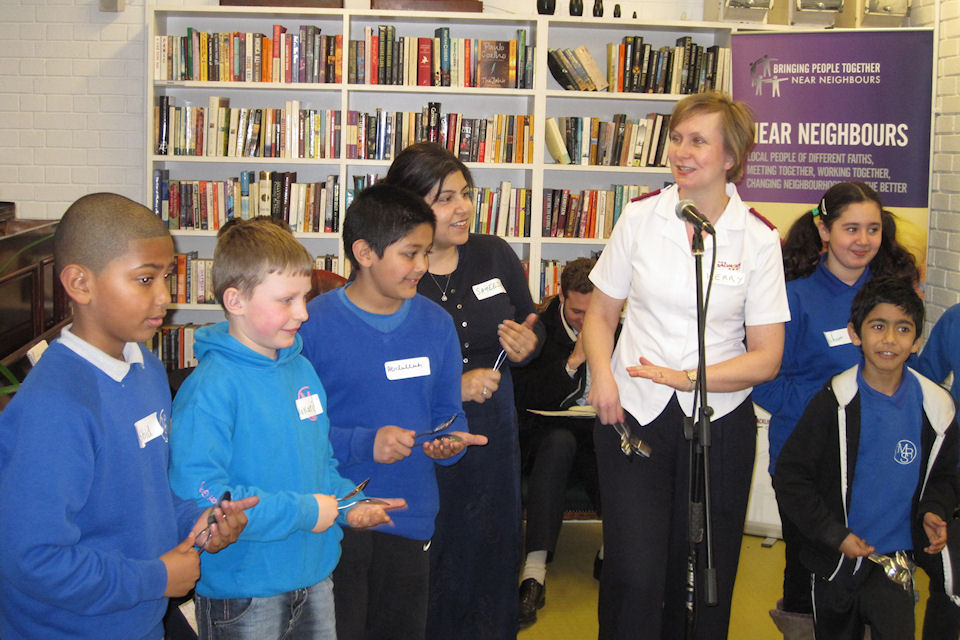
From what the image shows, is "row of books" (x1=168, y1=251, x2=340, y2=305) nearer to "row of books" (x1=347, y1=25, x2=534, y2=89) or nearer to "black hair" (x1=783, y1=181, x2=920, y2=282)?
"row of books" (x1=347, y1=25, x2=534, y2=89)

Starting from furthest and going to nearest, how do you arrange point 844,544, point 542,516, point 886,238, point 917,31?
point 917,31 < point 542,516 < point 886,238 < point 844,544

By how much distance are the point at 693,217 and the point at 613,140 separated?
11.3 feet

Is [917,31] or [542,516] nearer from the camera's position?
[542,516]

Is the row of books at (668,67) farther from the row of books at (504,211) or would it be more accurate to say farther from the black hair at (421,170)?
the black hair at (421,170)

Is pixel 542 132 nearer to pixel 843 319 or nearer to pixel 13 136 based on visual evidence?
pixel 843 319

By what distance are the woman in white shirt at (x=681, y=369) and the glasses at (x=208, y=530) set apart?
966 mm

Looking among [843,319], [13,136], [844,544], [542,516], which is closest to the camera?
[844,544]

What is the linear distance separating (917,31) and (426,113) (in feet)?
8.78

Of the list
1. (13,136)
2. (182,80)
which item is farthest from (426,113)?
(13,136)

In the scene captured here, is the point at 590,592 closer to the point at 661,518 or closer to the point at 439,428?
the point at 661,518

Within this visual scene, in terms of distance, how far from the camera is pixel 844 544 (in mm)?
2291

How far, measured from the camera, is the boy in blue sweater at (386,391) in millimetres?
1949

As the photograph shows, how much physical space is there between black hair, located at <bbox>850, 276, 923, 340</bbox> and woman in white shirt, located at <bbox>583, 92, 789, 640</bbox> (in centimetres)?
45

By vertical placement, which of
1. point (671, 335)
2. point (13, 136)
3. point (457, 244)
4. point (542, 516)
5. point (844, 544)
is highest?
point (13, 136)
